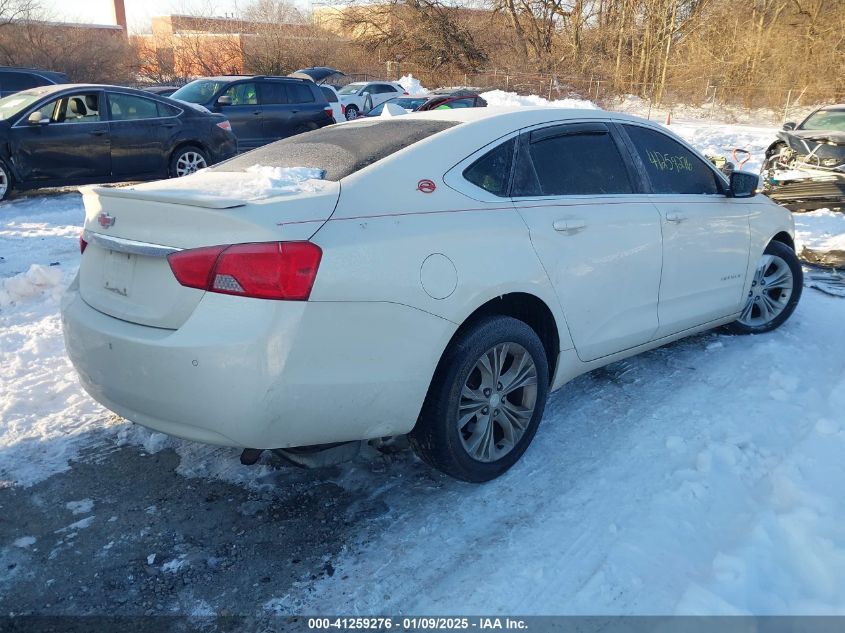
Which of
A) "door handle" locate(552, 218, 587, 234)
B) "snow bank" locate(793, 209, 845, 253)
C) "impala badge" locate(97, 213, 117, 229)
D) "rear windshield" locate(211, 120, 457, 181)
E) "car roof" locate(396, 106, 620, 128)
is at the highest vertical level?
"car roof" locate(396, 106, 620, 128)

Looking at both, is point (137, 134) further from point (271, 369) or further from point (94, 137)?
point (271, 369)

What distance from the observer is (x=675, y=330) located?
4281mm

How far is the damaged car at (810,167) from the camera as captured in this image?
33.7ft

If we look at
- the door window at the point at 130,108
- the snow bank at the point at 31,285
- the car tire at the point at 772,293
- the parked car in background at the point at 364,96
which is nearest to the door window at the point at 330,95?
the parked car in background at the point at 364,96

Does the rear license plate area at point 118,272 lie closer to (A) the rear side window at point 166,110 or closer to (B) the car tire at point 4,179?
(B) the car tire at point 4,179

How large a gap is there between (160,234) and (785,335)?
4.43 meters

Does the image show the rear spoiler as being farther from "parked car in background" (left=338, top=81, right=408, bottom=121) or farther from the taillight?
"parked car in background" (left=338, top=81, right=408, bottom=121)

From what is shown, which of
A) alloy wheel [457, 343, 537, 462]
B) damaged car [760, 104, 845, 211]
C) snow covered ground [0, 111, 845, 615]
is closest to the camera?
snow covered ground [0, 111, 845, 615]

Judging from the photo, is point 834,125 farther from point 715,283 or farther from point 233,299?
point 233,299

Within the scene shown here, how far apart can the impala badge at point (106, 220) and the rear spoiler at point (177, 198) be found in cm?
9

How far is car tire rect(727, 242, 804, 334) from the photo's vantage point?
5.11m

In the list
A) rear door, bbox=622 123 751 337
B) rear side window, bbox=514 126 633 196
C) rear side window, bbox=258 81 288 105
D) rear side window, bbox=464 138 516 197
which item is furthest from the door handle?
rear side window, bbox=258 81 288 105

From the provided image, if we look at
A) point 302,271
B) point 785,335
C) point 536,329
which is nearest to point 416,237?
point 302,271

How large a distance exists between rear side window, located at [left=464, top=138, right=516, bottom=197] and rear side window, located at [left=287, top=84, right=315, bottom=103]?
480 inches
